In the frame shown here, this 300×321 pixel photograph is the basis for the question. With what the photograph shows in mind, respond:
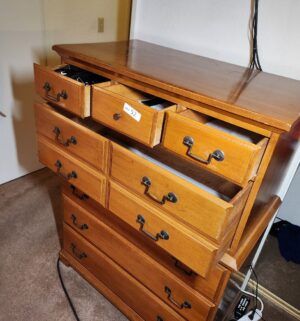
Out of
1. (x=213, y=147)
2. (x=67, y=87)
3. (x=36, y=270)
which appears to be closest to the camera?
(x=213, y=147)

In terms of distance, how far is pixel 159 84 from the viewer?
792mm

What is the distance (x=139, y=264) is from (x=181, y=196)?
46 centimetres

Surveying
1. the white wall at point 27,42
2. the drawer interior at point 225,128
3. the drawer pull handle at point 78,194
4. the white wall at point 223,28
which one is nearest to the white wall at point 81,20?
the white wall at point 27,42

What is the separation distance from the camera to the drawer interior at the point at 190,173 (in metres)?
0.87

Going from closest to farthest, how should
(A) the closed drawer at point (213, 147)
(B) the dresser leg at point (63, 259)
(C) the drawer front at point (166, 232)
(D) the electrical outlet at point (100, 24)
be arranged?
(A) the closed drawer at point (213, 147), (C) the drawer front at point (166, 232), (B) the dresser leg at point (63, 259), (D) the electrical outlet at point (100, 24)

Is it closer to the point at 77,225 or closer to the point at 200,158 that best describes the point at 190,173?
the point at 200,158

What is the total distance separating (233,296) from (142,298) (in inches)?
20.2

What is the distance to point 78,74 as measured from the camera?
1053 millimetres

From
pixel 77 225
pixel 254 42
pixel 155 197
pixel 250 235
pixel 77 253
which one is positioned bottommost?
pixel 77 253

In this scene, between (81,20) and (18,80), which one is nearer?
(18,80)

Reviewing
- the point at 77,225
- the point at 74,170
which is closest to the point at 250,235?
the point at 74,170

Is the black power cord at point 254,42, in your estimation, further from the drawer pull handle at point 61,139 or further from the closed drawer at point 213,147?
the drawer pull handle at point 61,139

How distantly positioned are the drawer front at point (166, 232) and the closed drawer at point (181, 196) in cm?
2

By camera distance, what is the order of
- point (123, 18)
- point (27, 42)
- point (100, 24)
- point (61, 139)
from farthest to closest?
point (123, 18) → point (100, 24) → point (27, 42) → point (61, 139)
